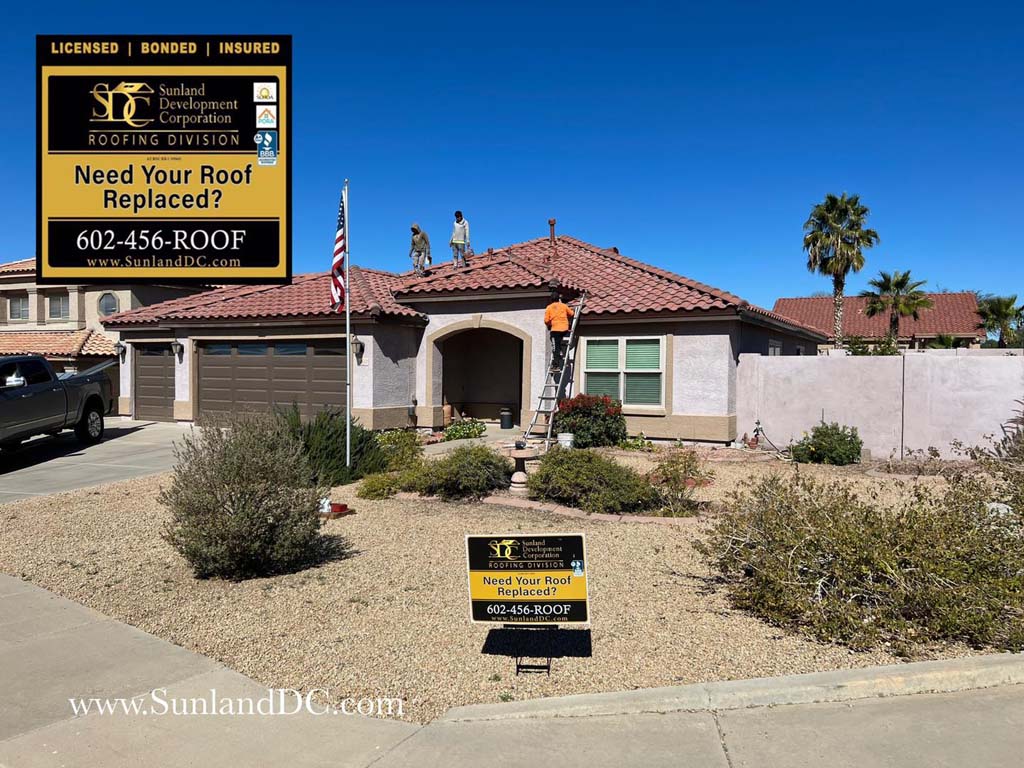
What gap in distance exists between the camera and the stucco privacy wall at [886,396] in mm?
13859

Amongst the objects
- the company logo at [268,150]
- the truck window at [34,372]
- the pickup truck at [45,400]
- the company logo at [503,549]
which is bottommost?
the company logo at [503,549]

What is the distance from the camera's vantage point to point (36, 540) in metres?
8.52

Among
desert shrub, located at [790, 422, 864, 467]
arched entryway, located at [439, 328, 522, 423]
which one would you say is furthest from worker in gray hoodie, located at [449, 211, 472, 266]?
desert shrub, located at [790, 422, 864, 467]

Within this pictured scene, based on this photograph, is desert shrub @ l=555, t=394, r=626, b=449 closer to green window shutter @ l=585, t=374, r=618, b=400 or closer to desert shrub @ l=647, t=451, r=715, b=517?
green window shutter @ l=585, t=374, r=618, b=400

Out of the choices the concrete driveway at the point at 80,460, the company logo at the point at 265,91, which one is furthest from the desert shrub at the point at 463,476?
the concrete driveway at the point at 80,460

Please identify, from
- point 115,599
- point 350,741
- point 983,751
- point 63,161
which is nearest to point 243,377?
point 63,161

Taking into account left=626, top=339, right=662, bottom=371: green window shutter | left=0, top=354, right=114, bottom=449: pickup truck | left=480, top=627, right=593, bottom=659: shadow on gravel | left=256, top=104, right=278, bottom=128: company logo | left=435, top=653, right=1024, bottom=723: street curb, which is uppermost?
left=256, top=104, right=278, bottom=128: company logo

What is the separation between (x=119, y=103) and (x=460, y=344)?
12164 mm

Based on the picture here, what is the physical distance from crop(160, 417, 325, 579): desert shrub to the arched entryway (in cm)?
1267

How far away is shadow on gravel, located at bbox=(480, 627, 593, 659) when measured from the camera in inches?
200

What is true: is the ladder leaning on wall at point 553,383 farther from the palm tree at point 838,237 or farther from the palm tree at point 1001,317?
the palm tree at point 1001,317

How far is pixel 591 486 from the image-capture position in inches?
377

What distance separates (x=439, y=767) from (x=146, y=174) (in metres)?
8.37
